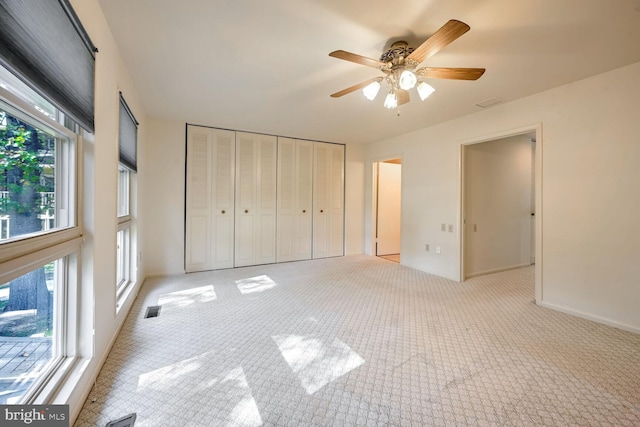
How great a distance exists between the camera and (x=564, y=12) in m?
1.62

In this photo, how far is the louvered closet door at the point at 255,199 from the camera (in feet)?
14.5

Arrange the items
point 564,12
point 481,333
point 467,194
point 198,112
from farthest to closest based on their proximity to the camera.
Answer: point 467,194 < point 198,112 < point 481,333 < point 564,12

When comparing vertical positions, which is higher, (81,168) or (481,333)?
(81,168)

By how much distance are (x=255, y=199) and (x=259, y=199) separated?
7cm

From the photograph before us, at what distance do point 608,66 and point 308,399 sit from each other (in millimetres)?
3689

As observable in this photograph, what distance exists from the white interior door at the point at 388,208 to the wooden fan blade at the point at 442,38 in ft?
13.1

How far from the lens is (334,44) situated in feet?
6.41

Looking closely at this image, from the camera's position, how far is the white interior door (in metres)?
5.66

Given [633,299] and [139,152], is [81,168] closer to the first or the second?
[139,152]

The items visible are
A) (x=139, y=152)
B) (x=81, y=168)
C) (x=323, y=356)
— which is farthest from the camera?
(x=139, y=152)

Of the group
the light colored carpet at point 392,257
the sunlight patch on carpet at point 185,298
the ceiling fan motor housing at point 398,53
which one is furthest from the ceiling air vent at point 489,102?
the sunlight patch on carpet at point 185,298

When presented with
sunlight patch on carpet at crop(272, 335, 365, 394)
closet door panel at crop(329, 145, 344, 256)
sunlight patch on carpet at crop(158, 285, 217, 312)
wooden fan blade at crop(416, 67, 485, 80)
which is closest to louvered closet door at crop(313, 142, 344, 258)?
closet door panel at crop(329, 145, 344, 256)

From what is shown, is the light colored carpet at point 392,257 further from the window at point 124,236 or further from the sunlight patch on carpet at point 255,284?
the window at point 124,236

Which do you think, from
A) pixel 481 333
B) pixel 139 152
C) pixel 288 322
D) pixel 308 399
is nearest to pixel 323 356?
pixel 308 399
